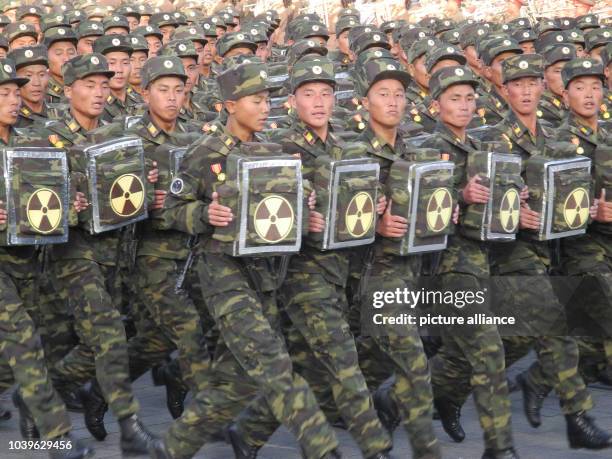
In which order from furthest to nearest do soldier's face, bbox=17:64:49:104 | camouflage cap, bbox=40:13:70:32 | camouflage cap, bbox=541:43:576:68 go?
1. camouflage cap, bbox=40:13:70:32
2. camouflage cap, bbox=541:43:576:68
3. soldier's face, bbox=17:64:49:104

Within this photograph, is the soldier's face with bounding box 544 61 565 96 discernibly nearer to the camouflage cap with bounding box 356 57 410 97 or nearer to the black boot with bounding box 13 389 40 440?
the camouflage cap with bounding box 356 57 410 97

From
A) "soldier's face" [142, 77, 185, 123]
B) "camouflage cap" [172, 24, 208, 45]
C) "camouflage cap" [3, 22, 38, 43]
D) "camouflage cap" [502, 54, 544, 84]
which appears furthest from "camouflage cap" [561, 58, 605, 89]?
"camouflage cap" [3, 22, 38, 43]

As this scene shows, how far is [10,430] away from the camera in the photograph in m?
9.09

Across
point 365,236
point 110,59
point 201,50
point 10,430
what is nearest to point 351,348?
point 365,236

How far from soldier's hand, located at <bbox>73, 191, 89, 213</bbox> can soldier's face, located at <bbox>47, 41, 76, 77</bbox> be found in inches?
161

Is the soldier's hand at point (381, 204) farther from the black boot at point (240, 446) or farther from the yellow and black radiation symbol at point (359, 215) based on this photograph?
the black boot at point (240, 446)

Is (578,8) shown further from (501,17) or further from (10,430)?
(10,430)

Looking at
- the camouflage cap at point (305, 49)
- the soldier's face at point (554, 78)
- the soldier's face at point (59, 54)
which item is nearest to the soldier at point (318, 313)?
the soldier's face at point (554, 78)

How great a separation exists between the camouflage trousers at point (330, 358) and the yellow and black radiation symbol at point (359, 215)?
297 mm

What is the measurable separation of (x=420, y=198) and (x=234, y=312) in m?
1.25

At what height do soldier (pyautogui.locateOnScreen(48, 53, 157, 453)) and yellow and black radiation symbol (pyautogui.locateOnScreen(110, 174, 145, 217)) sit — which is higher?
yellow and black radiation symbol (pyautogui.locateOnScreen(110, 174, 145, 217))

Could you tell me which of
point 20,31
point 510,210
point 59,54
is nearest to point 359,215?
point 510,210

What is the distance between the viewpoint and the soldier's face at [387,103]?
834cm

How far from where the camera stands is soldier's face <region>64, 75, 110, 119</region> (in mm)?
8984
